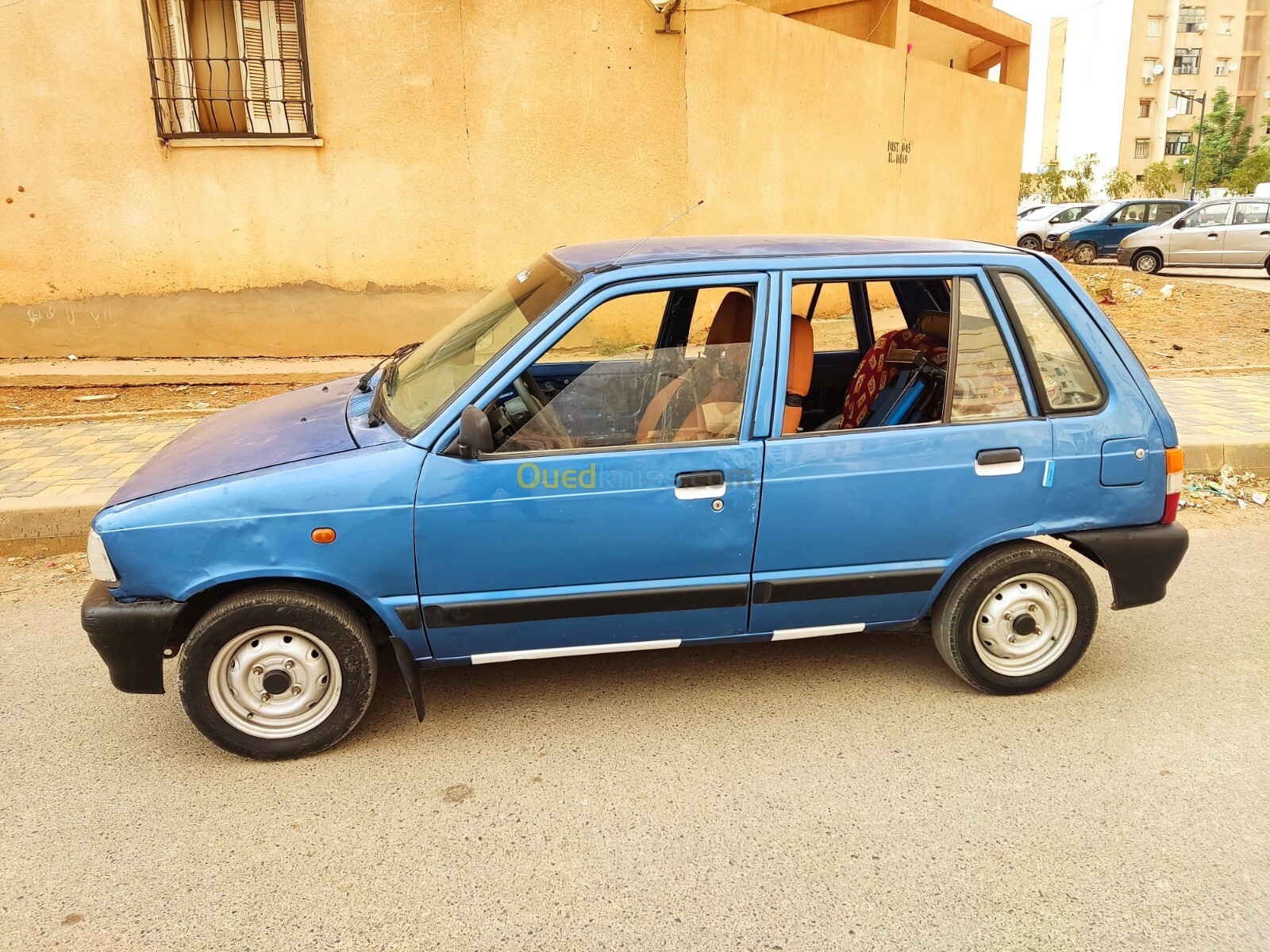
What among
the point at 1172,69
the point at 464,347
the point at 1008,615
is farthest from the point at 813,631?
the point at 1172,69

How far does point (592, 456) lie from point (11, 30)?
27.0 feet

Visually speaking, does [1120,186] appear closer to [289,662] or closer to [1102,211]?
[1102,211]

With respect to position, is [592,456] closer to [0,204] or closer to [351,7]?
[351,7]

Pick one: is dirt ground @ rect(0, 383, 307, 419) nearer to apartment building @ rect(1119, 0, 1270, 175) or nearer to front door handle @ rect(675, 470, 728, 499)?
front door handle @ rect(675, 470, 728, 499)

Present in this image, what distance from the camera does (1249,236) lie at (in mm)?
19406

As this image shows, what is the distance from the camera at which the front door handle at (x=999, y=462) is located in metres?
3.26

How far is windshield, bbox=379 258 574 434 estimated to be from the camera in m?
3.20

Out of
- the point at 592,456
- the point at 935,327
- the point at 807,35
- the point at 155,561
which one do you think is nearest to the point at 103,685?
the point at 155,561

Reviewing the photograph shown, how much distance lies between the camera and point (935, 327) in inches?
141

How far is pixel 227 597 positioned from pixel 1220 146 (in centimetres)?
6741

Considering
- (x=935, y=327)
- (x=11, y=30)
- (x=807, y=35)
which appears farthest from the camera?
(x=807, y=35)

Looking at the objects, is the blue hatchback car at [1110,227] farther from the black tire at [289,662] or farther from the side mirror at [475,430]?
the black tire at [289,662]

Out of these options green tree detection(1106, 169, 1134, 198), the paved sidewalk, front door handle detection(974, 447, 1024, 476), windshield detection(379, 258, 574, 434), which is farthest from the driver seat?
green tree detection(1106, 169, 1134, 198)

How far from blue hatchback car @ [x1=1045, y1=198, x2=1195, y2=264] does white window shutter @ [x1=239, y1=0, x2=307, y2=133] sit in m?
18.9
